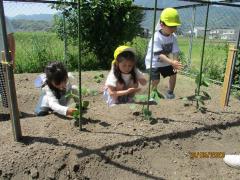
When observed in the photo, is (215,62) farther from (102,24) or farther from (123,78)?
(123,78)

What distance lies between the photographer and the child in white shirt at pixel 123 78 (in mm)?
3488

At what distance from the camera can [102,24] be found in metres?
7.13

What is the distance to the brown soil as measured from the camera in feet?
7.33

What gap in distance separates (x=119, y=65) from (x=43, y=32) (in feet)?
14.6

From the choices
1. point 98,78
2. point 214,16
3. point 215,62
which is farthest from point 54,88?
point 215,62

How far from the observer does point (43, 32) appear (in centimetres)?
750

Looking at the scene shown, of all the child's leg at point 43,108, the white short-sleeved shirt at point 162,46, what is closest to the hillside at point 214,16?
the white short-sleeved shirt at point 162,46

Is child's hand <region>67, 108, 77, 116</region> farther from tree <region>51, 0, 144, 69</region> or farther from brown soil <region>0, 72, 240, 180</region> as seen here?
tree <region>51, 0, 144, 69</region>

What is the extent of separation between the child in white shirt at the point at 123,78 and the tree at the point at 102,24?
346 centimetres

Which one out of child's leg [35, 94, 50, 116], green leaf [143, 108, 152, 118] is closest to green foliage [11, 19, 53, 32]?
child's leg [35, 94, 50, 116]

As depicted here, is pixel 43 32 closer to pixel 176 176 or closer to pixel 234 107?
pixel 234 107

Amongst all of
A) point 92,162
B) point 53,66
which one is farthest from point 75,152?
point 53,66

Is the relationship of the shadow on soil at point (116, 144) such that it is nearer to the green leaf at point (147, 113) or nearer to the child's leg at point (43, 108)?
the green leaf at point (147, 113)

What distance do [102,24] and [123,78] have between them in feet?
12.3
